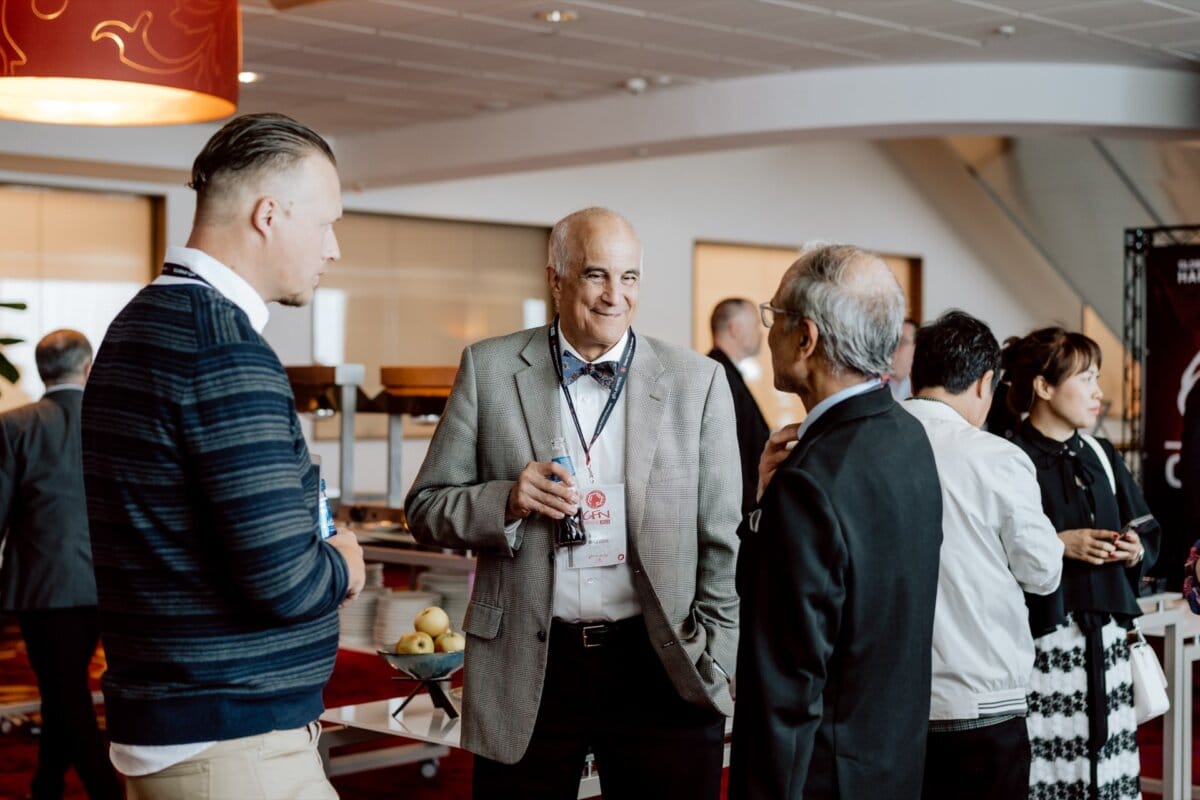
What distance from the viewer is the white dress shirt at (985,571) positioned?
263 cm

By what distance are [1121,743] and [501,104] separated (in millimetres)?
6984

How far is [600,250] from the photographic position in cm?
246

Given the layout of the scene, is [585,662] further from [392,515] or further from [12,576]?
[392,515]

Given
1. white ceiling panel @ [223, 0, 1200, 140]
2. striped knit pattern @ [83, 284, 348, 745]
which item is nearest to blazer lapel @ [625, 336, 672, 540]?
striped knit pattern @ [83, 284, 348, 745]

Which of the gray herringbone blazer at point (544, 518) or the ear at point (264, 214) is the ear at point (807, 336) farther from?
the ear at point (264, 214)

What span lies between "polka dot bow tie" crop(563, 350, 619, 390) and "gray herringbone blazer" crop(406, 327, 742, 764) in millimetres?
31

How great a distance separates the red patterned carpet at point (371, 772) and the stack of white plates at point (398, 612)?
2.12ft

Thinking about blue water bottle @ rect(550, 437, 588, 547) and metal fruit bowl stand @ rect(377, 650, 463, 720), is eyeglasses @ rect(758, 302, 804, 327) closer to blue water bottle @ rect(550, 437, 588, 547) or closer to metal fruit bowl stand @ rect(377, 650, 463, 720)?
blue water bottle @ rect(550, 437, 588, 547)

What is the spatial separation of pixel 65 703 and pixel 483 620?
245 cm

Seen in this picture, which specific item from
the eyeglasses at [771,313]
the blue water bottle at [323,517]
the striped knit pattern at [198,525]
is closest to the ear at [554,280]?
the eyeglasses at [771,313]

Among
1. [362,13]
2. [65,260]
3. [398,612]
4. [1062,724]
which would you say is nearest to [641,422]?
[1062,724]

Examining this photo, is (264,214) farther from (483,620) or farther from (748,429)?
(748,429)

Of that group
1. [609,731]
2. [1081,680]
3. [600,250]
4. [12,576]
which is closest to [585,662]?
[609,731]

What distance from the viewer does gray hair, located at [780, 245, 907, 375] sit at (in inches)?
77.5
